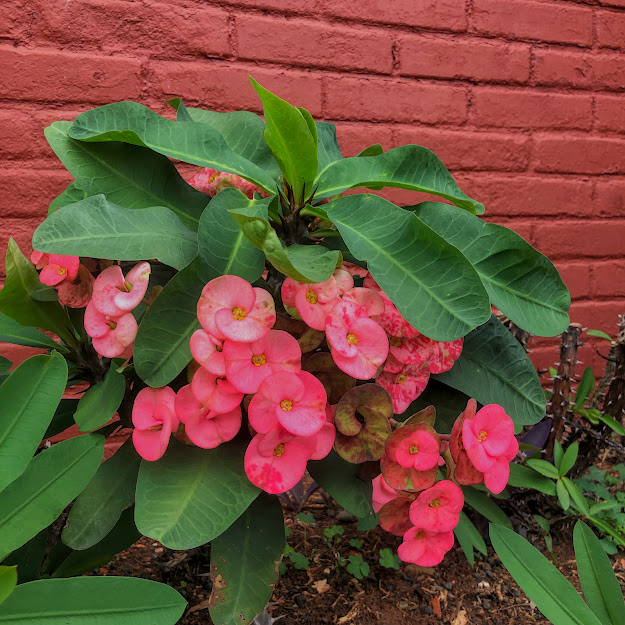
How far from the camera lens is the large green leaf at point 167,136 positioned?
24.8 inches

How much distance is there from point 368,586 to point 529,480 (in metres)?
0.35

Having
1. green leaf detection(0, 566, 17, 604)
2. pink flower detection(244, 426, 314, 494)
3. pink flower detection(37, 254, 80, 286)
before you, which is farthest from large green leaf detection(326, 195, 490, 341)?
green leaf detection(0, 566, 17, 604)

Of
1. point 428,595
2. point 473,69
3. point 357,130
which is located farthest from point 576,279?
point 428,595

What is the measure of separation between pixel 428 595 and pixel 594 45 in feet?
5.17

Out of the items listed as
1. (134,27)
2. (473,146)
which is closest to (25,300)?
(134,27)

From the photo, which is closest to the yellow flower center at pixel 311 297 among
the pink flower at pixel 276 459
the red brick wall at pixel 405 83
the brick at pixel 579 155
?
the pink flower at pixel 276 459

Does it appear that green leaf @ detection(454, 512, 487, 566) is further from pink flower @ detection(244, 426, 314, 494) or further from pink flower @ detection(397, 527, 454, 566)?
pink flower @ detection(244, 426, 314, 494)

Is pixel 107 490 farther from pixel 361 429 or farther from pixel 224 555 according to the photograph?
pixel 361 429

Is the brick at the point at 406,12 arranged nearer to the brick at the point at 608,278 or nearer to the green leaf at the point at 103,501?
the brick at the point at 608,278

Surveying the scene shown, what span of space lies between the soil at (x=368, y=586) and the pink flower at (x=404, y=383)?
1.51 feet

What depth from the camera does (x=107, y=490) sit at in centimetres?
65

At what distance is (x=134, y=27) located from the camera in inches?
49.5

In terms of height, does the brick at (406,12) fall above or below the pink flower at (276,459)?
above

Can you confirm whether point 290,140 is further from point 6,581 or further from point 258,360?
point 6,581
